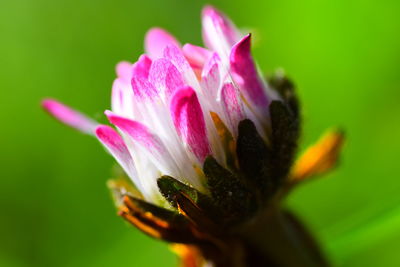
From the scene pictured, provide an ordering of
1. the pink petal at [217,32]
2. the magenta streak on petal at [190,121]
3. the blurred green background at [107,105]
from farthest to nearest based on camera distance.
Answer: the blurred green background at [107,105], the pink petal at [217,32], the magenta streak on petal at [190,121]

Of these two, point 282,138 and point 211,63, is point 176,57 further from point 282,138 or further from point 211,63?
point 282,138

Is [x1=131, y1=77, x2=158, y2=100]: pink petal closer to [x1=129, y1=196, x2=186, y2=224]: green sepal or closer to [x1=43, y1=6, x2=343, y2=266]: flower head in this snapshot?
[x1=43, y1=6, x2=343, y2=266]: flower head

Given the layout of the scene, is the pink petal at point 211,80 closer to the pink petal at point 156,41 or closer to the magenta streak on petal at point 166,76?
the magenta streak on petal at point 166,76

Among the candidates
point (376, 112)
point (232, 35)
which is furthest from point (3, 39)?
point (232, 35)

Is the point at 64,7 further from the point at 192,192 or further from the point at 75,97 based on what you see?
the point at 192,192

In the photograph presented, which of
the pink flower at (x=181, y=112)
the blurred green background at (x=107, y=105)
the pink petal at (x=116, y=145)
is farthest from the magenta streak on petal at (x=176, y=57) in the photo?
the blurred green background at (x=107, y=105)

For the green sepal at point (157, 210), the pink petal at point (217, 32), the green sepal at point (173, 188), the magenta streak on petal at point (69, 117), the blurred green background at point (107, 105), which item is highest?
the blurred green background at point (107, 105)

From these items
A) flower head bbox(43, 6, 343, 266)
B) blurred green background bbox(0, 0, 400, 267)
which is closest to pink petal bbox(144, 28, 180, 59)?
flower head bbox(43, 6, 343, 266)
